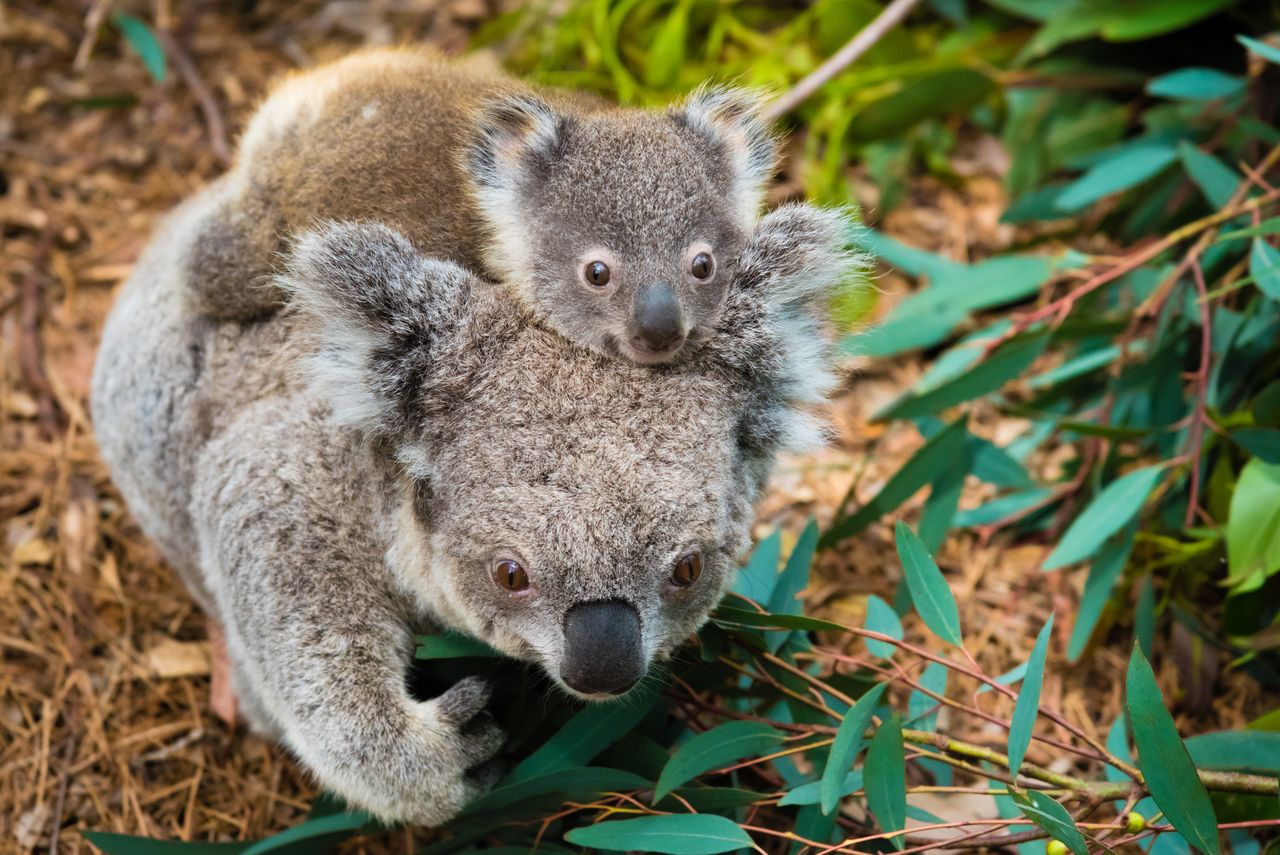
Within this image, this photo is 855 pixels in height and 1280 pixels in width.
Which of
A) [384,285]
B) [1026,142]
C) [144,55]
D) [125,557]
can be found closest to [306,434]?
[384,285]

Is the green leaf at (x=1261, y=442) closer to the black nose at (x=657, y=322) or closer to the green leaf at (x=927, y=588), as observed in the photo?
the green leaf at (x=927, y=588)

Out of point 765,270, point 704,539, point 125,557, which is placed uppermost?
point 765,270

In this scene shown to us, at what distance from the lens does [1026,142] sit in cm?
465

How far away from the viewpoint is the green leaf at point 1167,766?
2.14 metres

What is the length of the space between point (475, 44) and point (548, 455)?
3464 mm

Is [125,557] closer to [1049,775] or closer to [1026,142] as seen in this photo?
[1049,775]

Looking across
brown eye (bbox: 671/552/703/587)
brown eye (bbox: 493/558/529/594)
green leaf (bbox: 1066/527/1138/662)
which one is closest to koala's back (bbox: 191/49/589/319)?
brown eye (bbox: 493/558/529/594)

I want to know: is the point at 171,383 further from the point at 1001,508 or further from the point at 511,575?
the point at 1001,508

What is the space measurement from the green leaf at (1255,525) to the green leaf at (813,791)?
1.13 metres

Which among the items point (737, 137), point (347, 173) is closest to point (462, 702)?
point (347, 173)

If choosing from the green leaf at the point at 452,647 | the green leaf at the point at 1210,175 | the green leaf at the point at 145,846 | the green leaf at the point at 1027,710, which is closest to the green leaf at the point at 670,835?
the green leaf at the point at 452,647

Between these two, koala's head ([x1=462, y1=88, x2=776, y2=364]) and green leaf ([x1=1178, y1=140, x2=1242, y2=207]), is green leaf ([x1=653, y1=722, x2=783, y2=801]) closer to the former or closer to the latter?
koala's head ([x1=462, y1=88, x2=776, y2=364])

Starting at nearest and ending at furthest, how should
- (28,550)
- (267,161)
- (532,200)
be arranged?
(532,200) < (267,161) < (28,550)

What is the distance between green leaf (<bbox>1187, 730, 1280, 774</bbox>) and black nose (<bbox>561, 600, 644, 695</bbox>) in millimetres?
1237
